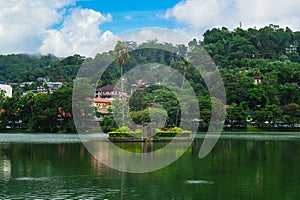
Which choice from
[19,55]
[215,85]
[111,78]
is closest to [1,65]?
[19,55]

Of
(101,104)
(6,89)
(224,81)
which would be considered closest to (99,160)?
(101,104)

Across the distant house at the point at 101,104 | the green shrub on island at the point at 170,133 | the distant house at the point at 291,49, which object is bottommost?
the green shrub on island at the point at 170,133

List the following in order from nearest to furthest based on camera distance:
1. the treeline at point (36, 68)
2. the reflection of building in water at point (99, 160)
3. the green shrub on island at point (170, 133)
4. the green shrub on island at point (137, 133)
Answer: the reflection of building in water at point (99, 160), the green shrub on island at point (137, 133), the green shrub on island at point (170, 133), the treeline at point (36, 68)

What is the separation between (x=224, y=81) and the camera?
7588 cm

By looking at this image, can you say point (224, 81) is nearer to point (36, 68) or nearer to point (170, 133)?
point (170, 133)

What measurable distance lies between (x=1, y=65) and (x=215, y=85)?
8177 centimetres

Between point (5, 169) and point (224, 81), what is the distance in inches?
2266

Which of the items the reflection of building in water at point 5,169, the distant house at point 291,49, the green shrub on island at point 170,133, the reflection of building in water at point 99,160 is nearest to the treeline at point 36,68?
the distant house at point 291,49

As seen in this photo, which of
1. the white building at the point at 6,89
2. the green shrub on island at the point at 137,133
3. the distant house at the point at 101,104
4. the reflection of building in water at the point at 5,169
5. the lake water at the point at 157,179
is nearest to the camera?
the lake water at the point at 157,179

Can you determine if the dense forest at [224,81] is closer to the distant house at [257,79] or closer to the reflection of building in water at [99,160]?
the distant house at [257,79]

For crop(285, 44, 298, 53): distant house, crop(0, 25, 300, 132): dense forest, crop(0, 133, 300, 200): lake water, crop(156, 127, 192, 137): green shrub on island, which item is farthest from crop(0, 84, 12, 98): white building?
crop(285, 44, 298, 53): distant house

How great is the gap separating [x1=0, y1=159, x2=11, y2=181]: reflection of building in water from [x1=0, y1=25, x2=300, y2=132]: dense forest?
2279 centimetres

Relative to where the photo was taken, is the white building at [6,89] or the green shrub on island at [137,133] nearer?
the green shrub on island at [137,133]

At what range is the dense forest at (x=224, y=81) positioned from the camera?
2381 inches
